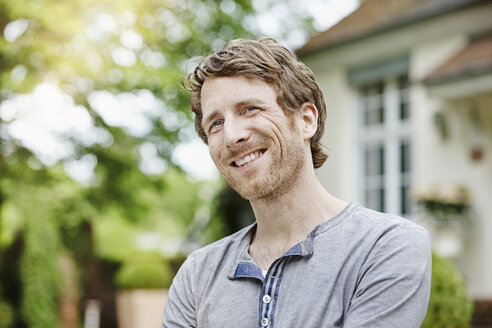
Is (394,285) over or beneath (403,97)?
beneath

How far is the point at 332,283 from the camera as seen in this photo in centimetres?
154

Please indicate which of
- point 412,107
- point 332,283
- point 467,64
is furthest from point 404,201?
point 332,283

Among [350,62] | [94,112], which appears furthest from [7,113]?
[350,62]

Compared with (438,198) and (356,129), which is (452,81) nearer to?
(438,198)

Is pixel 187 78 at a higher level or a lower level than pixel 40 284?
higher

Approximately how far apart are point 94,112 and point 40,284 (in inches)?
109

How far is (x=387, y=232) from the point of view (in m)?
1.57

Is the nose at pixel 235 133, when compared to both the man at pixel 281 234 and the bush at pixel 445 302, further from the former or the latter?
the bush at pixel 445 302

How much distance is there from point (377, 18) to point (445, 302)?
16.3ft

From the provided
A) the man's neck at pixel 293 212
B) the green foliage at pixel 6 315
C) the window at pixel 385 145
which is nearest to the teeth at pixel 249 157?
the man's neck at pixel 293 212

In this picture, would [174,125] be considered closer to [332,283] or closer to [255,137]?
[255,137]

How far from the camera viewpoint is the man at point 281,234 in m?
1.52

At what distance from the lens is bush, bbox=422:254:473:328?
5.57 metres

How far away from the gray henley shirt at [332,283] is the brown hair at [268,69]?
0.32 metres
